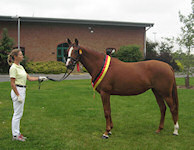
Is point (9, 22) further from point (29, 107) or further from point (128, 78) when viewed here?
point (128, 78)

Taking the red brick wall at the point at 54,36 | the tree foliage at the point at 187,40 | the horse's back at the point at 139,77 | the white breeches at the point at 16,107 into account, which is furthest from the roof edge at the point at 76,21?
the horse's back at the point at 139,77

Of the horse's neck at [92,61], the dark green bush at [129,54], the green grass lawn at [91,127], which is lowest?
the green grass lawn at [91,127]

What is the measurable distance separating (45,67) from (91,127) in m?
19.9

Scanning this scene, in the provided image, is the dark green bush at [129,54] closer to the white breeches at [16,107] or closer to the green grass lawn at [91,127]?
the green grass lawn at [91,127]

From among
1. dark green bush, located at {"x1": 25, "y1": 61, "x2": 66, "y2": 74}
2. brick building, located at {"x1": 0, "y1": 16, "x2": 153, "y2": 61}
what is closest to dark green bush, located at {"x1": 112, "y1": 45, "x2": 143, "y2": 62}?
brick building, located at {"x1": 0, "y1": 16, "x2": 153, "y2": 61}

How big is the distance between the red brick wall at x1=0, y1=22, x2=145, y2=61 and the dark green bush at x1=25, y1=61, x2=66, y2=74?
1.88 metres

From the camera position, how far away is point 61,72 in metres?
24.9

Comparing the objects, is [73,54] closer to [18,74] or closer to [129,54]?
[18,74]

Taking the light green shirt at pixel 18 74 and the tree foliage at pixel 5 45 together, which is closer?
the light green shirt at pixel 18 74

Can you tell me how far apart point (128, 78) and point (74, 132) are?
2.01m

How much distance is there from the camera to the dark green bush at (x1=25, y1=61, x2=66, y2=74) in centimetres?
2420

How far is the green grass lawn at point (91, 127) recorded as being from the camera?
4465 mm

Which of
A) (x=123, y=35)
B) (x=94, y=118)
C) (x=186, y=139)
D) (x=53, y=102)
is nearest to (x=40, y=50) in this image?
(x=123, y=35)

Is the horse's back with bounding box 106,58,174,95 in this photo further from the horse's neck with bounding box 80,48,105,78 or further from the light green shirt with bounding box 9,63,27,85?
the light green shirt with bounding box 9,63,27,85
